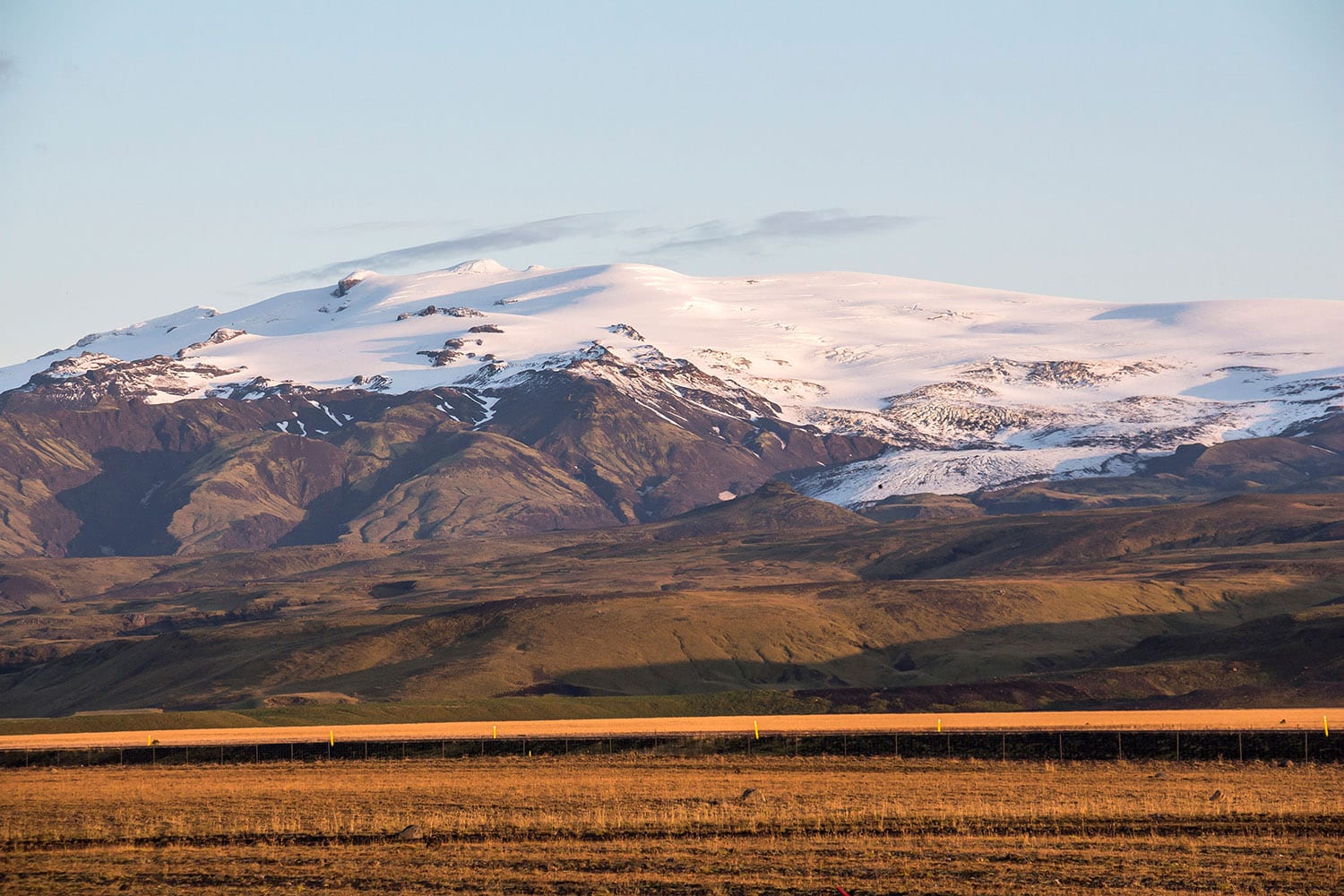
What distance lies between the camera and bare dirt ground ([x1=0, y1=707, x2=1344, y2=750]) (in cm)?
8425

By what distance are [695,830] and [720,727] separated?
41.5 meters

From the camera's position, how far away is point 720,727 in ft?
317

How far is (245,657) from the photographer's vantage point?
176250 millimetres

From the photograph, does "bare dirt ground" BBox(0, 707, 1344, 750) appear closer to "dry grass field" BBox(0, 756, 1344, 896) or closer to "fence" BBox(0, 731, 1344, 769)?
"fence" BBox(0, 731, 1344, 769)

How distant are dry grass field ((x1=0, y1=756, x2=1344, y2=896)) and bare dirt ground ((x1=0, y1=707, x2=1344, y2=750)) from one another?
11.1 m

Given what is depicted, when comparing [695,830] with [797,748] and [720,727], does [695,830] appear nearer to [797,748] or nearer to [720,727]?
[797,748]

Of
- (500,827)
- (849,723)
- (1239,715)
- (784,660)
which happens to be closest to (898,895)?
(500,827)

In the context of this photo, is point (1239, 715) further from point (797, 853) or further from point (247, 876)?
point (247, 876)

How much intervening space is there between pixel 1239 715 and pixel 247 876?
65641mm

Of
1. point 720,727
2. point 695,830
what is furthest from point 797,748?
point 695,830

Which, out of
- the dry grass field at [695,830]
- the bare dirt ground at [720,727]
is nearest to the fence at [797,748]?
the bare dirt ground at [720,727]

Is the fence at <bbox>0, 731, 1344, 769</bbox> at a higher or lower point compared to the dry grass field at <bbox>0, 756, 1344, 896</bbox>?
lower

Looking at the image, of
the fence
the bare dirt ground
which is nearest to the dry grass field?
the fence

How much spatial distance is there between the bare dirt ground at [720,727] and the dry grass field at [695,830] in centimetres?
1112
